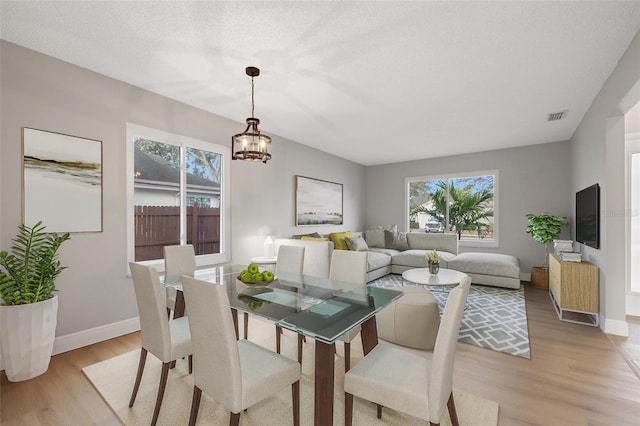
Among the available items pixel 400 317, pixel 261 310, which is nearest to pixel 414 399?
pixel 261 310

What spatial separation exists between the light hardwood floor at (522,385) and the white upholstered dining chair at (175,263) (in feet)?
1.98

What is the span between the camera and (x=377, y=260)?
5.25 m

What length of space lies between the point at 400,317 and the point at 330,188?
3865mm

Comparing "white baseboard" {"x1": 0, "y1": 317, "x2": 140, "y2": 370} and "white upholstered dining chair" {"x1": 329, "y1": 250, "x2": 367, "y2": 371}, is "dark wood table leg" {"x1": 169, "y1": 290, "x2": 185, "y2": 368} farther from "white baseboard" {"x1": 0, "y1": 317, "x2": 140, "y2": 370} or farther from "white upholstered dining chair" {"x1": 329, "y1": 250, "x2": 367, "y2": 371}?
"white upholstered dining chair" {"x1": 329, "y1": 250, "x2": 367, "y2": 371}

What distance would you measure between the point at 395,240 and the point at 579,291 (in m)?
3.38

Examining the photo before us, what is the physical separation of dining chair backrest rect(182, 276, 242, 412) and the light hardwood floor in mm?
961

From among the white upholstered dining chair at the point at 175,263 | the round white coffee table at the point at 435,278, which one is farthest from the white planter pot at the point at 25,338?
the round white coffee table at the point at 435,278

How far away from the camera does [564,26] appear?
6.91 feet

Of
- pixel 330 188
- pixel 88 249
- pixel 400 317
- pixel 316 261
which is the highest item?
pixel 330 188

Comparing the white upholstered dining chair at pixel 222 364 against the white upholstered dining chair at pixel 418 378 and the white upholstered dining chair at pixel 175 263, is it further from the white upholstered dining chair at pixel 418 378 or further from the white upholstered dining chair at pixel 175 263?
the white upholstered dining chair at pixel 175 263

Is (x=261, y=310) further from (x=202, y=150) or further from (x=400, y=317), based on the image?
(x=202, y=150)

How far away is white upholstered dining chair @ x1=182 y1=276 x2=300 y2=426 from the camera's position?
4.28 feet

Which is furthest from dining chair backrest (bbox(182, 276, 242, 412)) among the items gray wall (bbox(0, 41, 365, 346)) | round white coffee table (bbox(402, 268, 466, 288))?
round white coffee table (bbox(402, 268, 466, 288))

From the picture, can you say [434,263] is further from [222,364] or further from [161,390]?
[161,390]
